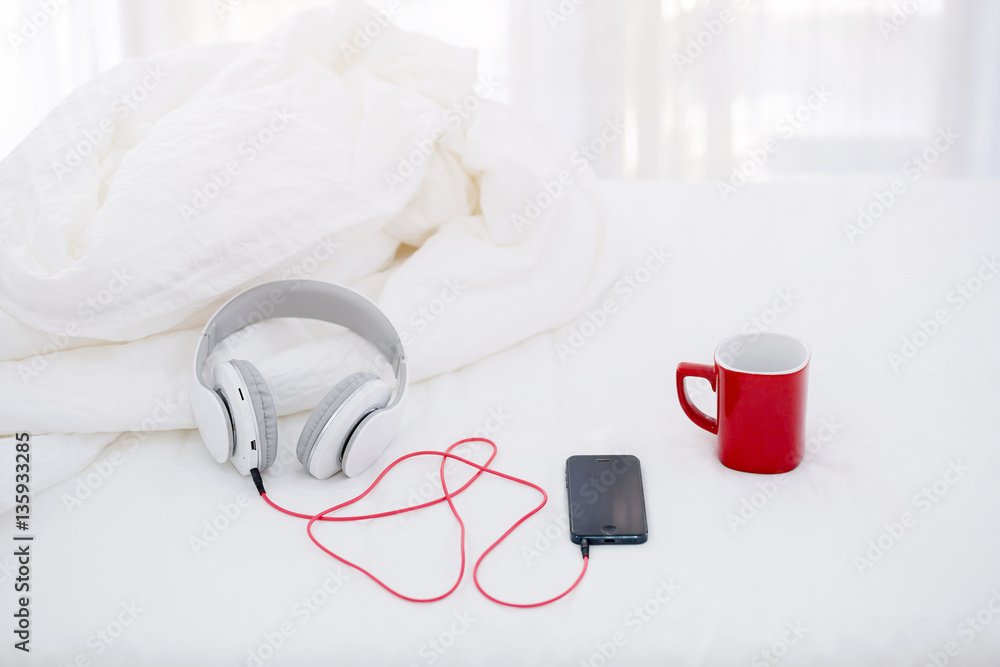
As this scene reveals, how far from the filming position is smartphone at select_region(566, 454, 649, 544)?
2.41ft

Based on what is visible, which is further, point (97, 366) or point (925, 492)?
point (97, 366)

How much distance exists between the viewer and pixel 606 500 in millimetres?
776

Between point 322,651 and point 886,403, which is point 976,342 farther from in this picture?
point 322,651

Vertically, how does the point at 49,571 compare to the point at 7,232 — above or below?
below

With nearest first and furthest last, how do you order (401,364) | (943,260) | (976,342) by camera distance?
(401,364)
(976,342)
(943,260)

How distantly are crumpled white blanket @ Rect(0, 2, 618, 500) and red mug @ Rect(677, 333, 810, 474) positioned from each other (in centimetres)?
32

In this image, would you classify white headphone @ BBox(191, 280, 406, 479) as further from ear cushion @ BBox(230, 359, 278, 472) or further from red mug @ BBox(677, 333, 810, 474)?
red mug @ BBox(677, 333, 810, 474)

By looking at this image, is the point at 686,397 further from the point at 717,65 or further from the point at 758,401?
the point at 717,65

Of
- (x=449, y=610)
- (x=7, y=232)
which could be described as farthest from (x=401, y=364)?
(x=7, y=232)

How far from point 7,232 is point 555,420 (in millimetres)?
651

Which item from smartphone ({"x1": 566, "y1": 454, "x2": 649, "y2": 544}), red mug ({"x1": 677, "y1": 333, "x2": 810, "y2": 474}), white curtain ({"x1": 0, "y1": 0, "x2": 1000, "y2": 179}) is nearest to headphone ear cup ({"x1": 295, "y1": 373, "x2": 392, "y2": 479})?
smartphone ({"x1": 566, "y1": 454, "x2": 649, "y2": 544})

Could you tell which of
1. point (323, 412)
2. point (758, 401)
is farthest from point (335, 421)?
point (758, 401)

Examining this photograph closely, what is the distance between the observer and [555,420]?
0.93 metres

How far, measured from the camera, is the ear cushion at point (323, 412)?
81cm
